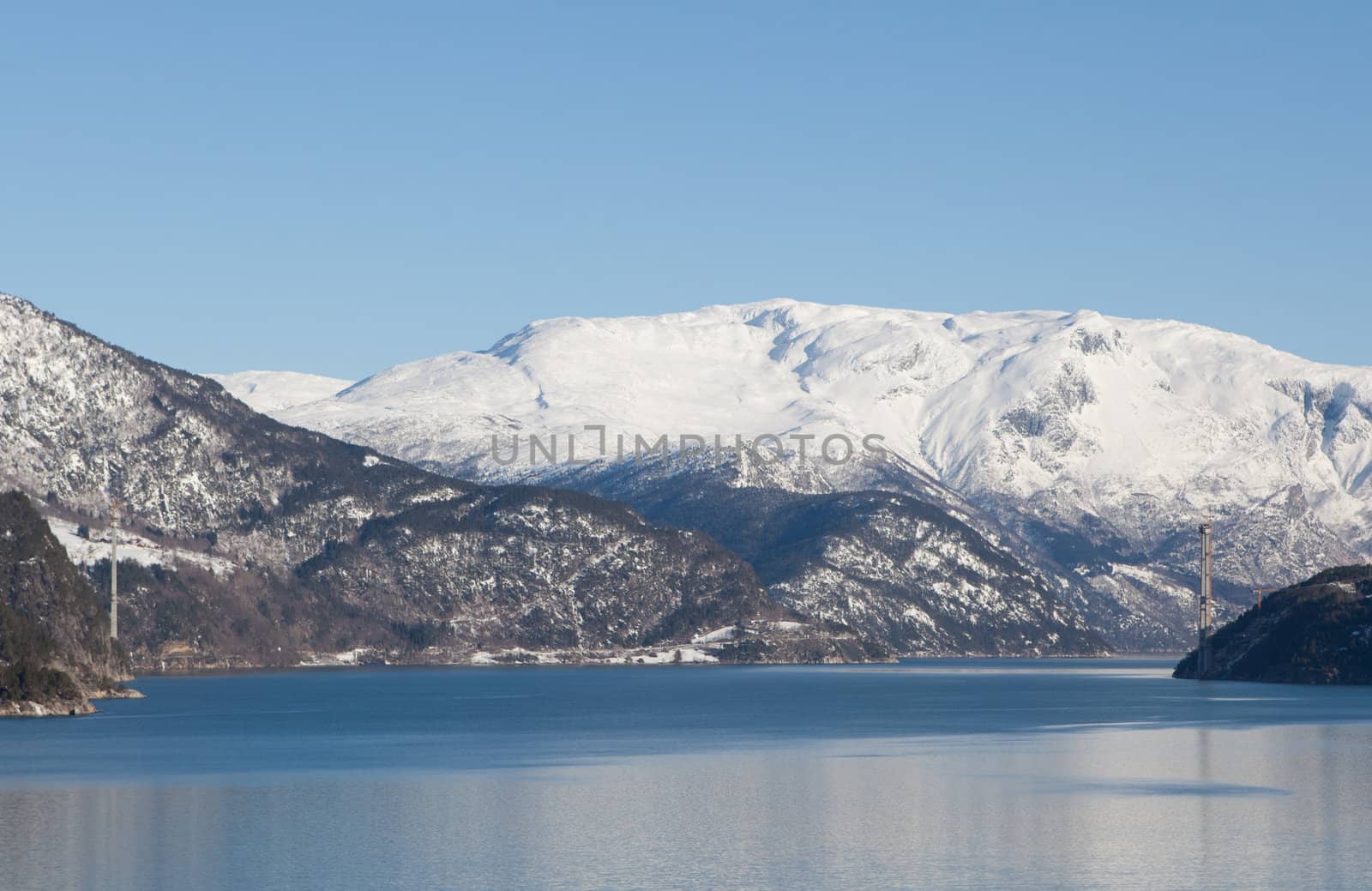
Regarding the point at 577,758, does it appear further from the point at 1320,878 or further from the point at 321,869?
the point at 1320,878

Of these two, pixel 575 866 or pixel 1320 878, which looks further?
pixel 575 866

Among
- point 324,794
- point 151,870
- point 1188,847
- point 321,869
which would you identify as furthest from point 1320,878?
point 324,794

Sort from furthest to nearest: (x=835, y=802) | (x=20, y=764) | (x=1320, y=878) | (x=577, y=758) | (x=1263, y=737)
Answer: (x=1263, y=737), (x=577, y=758), (x=20, y=764), (x=835, y=802), (x=1320, y=878)

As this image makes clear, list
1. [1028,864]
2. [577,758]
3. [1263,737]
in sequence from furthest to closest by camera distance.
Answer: [1263,737] → [577,758] → [1028,864]

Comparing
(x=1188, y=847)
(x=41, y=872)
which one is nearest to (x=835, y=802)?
(x=1188, y=847)

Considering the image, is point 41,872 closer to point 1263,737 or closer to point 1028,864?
point 1028,864

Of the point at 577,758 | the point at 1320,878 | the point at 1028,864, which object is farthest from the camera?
the point at 577,758

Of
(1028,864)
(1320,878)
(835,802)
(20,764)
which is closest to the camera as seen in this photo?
(1320,878)

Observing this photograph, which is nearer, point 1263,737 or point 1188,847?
point 1188,847
